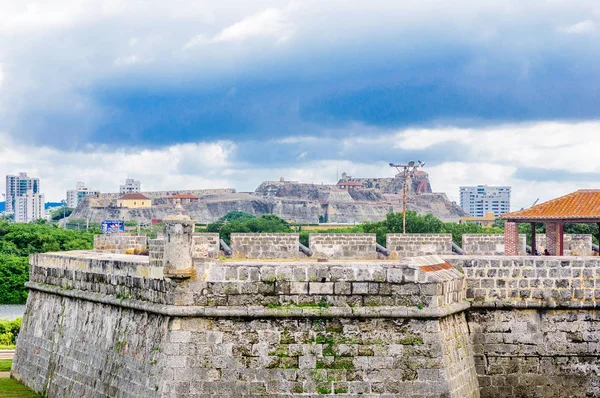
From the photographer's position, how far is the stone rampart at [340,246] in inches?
906

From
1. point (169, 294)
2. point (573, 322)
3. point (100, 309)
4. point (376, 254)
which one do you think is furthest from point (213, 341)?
point (376, 254)

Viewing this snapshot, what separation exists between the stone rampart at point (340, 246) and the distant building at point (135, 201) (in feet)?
553

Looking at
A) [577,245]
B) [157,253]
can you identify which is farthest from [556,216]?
[157,253]

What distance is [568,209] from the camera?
2269 cm

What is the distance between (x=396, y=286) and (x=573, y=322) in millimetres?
3125

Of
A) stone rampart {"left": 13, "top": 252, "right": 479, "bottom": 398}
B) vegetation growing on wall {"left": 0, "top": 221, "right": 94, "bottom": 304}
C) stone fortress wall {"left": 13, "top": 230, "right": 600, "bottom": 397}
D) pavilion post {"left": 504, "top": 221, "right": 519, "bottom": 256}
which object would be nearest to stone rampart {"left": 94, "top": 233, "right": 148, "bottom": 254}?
pavilion post {"left": 504, "top": 221, "right": 519, "bottom": 256}

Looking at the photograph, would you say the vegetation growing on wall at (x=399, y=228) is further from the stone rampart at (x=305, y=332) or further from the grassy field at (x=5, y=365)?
the stone rampart at (x=305, y=332)

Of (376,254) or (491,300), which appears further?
(376,254)

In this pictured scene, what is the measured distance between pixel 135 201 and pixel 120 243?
170396 millimetres

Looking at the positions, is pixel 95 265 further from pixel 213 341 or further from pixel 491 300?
pixel 491 300

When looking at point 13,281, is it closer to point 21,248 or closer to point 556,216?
point 21,248

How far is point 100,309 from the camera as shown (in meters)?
17.0

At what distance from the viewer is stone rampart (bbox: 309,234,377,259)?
75.5ft

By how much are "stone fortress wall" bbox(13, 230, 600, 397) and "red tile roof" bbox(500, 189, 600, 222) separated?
684cm
